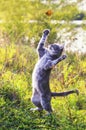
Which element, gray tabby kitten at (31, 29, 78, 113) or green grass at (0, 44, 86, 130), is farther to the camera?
green grass at (0, 44, 86, 130)

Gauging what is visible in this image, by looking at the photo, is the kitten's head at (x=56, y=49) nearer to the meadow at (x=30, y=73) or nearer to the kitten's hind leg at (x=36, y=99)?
the kitten's hind leg at (x=36, y=99)

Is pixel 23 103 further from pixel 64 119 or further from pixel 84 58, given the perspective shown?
pixel 84 58

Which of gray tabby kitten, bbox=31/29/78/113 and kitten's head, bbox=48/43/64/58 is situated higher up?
kitten's head, bbox=48/43/64/58

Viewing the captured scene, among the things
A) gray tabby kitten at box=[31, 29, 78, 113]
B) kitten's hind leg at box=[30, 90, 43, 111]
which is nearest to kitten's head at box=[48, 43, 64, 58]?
gray tabby kitten at box=[31, 29, 78, 113]

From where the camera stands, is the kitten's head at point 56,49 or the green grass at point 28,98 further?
the green grass at point 28,98

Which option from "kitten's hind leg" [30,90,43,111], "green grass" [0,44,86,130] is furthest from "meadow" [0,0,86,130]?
"kitten's hind leg" [30,90,43,111]

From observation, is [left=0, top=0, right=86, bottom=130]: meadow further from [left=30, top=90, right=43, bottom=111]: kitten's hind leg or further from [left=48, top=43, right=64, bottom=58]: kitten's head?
[left=48, top=43, right=64, bottom=58]: kitten's head

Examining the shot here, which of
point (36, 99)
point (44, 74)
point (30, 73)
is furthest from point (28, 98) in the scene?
point (30, 73)

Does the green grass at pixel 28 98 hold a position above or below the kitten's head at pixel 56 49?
below

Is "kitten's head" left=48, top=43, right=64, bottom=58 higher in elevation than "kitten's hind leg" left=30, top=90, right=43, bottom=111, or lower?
higher

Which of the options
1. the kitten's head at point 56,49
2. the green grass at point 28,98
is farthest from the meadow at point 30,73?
the kitten's head at point 56,49

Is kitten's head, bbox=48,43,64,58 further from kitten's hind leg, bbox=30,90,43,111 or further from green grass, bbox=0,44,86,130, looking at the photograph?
green grass, bbox=0,44,86,130

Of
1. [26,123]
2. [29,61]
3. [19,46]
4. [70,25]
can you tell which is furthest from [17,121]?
[70,25]

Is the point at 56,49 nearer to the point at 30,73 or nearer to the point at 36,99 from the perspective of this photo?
the point at 36,99
